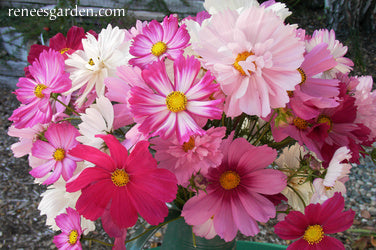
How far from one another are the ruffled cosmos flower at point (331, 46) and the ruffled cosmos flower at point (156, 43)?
0.47 feet

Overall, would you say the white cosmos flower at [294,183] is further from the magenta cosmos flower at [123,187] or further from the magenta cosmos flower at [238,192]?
the magenta cosmos flower at [123,187]

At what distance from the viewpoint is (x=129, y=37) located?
43cm

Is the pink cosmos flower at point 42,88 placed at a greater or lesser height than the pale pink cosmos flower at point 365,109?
lesser

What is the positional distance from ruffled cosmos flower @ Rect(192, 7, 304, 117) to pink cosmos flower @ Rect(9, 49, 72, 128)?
0.15 metres

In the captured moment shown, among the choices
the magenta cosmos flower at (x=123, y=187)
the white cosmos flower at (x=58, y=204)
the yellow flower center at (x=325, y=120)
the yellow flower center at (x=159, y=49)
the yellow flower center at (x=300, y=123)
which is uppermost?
the yellow flower center at (x=159, y=49)

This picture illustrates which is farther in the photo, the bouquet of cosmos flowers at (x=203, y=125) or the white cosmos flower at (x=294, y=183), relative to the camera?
the white cosmos flower at (x=294, y=183)

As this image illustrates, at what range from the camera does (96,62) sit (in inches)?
14.7

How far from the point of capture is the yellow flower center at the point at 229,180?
0.38 meters

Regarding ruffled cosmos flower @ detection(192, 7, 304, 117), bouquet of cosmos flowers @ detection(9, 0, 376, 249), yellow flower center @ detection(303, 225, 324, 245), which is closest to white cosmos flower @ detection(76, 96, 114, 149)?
bouquet of cosmos flowers @ detection(9, 0, 376, 249)

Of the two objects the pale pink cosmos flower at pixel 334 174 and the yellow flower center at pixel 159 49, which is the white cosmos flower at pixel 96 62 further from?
the pale pink cosmos flower at pixel 334 174

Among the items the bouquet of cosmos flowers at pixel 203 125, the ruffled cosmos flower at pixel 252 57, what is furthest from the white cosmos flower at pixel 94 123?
the ruffled cosmos flower at pixel 252 57

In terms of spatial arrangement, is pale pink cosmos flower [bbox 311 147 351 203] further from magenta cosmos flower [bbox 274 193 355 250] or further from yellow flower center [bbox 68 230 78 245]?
yellow flower center [bbox 68 230 78 245]

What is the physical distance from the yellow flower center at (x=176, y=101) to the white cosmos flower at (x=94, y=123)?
6cm

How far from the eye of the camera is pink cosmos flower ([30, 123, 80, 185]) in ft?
1.21
